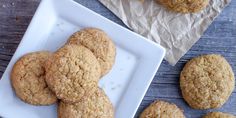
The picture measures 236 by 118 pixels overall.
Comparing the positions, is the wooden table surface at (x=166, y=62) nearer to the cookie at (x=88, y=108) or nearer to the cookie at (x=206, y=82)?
the cookie at (x=206, y=82)

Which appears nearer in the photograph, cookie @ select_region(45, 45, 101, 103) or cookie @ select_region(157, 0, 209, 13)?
cookie @ select_region(45, 45, 101, 103)

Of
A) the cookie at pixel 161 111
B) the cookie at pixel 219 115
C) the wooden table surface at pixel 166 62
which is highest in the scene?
the wooden table surface at pixel 166 62

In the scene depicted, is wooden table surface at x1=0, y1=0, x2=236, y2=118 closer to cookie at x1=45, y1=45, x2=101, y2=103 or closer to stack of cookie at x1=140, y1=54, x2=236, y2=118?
stack of cookie at x1=140, y1=54, x2=236, y2=118

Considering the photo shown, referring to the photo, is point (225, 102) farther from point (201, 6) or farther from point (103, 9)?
point (103, 9)

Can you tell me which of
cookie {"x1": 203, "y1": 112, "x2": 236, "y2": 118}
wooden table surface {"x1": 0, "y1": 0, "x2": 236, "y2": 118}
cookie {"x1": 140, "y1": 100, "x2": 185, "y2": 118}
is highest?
wooden table surface {"x1": 0, "y1": 0, "x2": 236, "y2": 118}

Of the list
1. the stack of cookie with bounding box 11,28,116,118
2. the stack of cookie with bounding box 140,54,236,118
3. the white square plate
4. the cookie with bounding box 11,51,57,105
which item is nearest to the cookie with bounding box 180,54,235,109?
the stack of cookie with bounding box 140,54,236,118

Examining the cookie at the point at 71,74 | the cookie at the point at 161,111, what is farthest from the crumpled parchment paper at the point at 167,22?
the cookie at the point at 71,74

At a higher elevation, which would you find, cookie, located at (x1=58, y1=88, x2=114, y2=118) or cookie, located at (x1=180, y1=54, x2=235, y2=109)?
cookie, located at (x1=58, y1=88, x2=114, y2=118)
